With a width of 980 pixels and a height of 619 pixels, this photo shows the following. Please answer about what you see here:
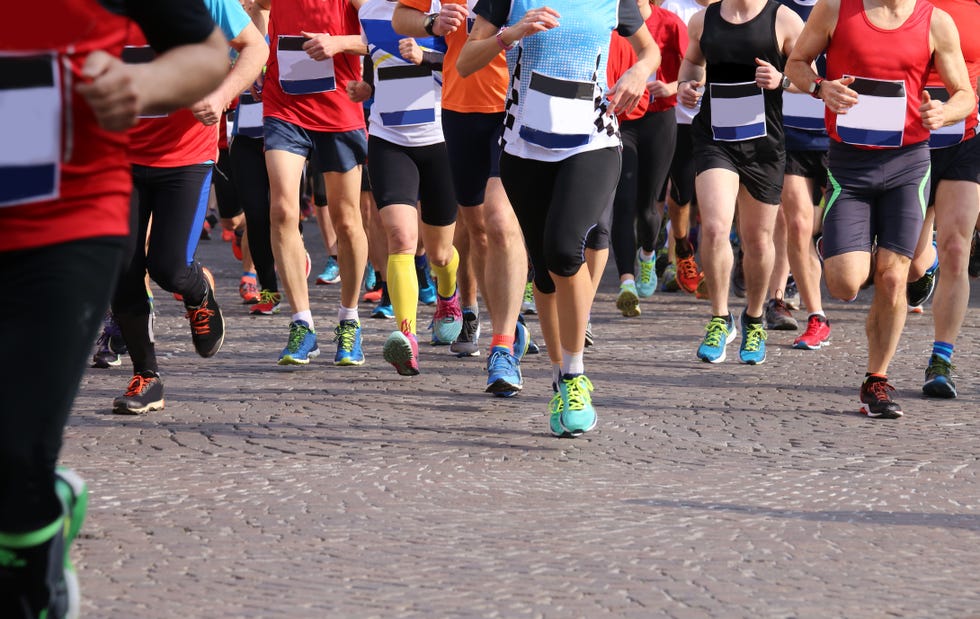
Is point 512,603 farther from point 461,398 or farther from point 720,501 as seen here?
point 461,398

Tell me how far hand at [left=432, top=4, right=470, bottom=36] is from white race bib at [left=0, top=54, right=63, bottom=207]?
4.48m

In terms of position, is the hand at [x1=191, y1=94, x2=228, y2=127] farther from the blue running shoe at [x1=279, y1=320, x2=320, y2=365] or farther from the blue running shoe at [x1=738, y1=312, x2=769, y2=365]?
the blue running shoe at [x1=738, y1=312, x2=769, y2=365]

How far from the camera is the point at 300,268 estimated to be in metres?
8.68

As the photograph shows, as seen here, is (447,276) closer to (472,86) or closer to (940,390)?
(472,86)

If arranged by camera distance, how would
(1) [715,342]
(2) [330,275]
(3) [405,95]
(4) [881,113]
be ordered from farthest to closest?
(2) [330,275], (1) [715,342], (3) [405,95], (4) [881,113]

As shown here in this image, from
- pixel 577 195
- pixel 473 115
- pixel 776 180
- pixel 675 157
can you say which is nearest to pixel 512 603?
pixel 577 195

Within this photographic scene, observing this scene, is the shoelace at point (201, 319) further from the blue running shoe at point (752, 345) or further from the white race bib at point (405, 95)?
the blue running shoe at point (752, 345)

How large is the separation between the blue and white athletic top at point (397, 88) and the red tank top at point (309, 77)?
0.25 meters

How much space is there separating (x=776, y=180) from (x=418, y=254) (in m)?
3.04

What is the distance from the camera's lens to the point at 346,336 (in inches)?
336

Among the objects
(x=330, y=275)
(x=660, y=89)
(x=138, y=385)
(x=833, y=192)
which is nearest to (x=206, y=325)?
(x=138, y=385)

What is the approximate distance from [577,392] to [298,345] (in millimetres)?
2511

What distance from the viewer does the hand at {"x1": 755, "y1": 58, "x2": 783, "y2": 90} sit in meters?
8.68

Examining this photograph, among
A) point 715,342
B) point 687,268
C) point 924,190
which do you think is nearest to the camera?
point 924,190
